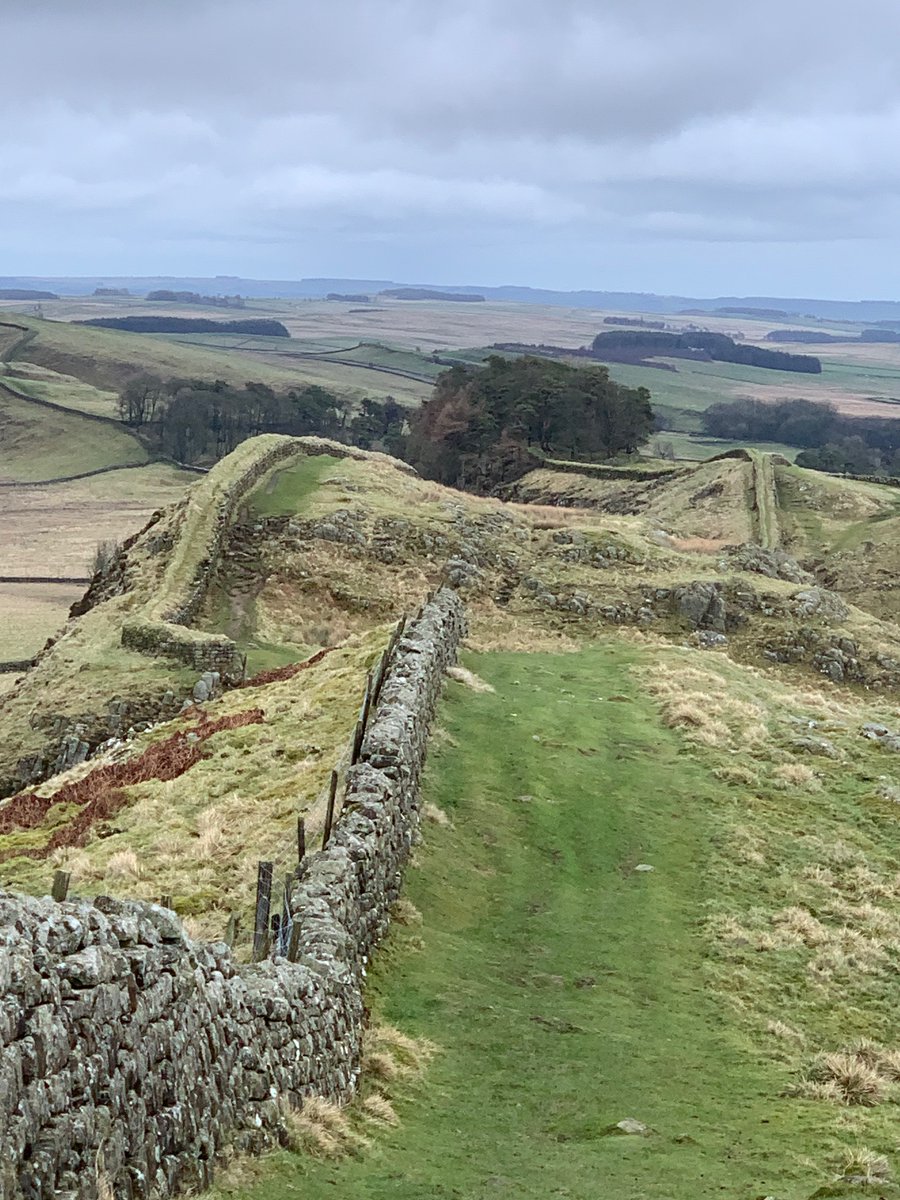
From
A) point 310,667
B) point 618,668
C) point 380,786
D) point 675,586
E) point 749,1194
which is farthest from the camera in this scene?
point 675,586

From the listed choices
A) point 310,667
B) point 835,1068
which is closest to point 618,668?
point 310,667

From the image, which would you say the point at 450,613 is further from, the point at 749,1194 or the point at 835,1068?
the point at 749,1194

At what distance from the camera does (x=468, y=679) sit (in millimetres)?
33062

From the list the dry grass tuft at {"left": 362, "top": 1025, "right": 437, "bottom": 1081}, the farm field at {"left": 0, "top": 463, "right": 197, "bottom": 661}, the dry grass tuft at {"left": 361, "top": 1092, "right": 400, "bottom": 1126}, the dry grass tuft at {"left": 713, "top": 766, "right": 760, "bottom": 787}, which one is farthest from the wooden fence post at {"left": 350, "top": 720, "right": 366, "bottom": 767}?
the farm field at {"left": 0, "top": 463, "right": 197, "bottom": 661}

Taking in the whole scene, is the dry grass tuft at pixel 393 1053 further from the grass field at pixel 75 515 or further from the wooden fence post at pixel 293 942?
the grass field at pixel 75 515

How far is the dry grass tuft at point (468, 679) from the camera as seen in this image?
32.7 meters

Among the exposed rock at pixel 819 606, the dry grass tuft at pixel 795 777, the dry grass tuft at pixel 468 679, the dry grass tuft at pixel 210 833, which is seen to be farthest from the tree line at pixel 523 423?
the dry grass tuft at pixel 210 833

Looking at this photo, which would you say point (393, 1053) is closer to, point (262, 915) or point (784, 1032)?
point (262, 915)

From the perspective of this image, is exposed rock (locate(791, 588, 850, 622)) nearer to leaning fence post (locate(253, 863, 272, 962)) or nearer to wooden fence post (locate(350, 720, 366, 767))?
wooden fence post (locate(350, 720, 366, 767))

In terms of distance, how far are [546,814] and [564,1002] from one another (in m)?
7.22

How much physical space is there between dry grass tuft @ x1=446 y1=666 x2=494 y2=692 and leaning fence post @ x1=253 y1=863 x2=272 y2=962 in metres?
18.0

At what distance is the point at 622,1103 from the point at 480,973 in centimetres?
350

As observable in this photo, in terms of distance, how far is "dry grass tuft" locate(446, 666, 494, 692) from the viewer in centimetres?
3272

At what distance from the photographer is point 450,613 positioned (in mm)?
35875
